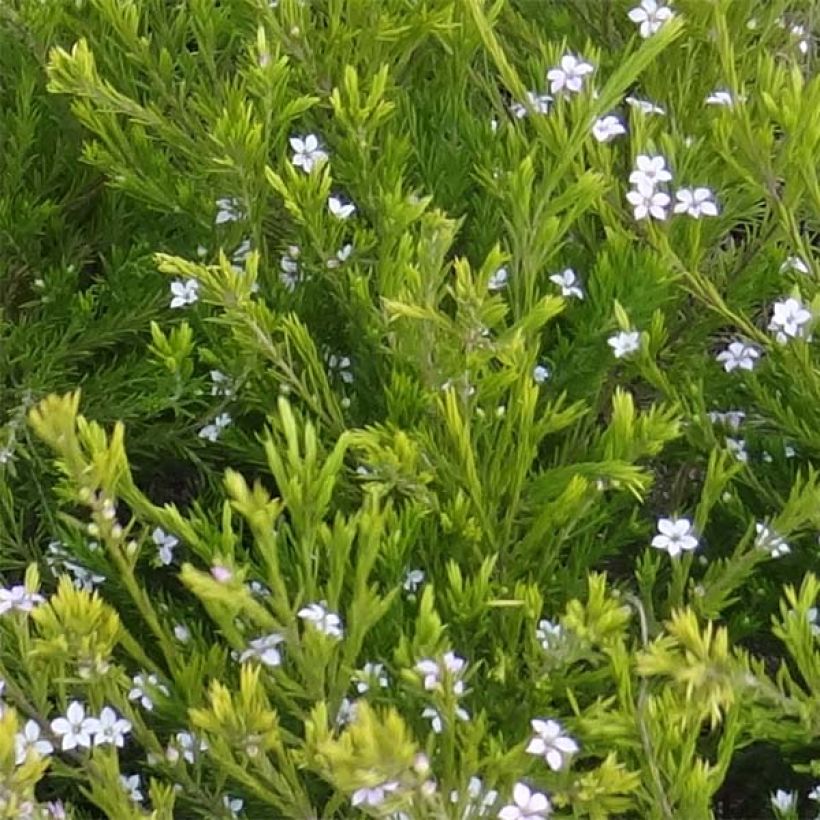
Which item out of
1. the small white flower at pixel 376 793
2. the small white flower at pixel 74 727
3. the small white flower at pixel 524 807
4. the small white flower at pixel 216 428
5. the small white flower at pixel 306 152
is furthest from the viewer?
the small white flower at pixel 216 428

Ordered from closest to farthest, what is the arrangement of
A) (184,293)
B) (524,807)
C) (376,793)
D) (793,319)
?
(376,793), (524,807), (793,319), (184,293)

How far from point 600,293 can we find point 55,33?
92 cm

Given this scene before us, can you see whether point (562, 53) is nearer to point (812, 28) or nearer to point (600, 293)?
point (600, 293)

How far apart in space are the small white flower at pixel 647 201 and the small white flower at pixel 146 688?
79cm

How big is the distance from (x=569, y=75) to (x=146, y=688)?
87 centimetres

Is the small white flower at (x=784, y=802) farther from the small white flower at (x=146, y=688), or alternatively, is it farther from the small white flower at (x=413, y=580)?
the small white flower at (x=146, y=688)

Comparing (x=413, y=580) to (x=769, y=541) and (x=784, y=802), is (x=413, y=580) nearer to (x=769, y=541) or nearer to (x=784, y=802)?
(x=769, y=541)

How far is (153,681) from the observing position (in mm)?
1321

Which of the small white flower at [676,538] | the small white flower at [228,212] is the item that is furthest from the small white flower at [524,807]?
the small white flower at [228,212]

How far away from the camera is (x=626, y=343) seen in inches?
56.1

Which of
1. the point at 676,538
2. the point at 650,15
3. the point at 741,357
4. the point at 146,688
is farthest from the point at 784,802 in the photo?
the point at 650,15

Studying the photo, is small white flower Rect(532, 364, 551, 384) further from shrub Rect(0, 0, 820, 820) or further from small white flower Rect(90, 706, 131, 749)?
small white flower Rect(90, 706, 131, 749)

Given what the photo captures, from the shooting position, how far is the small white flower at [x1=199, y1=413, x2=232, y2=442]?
1.66 metres

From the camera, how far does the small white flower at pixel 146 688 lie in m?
1.28
